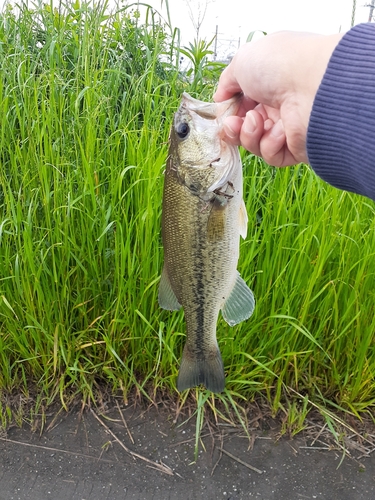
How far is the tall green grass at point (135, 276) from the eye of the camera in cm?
219

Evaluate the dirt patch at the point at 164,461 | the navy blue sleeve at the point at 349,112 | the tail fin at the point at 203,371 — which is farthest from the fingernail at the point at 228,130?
the dirt patch at the point at 164,461

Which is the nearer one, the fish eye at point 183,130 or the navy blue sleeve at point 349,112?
the navy blue sleeve at point 349,112

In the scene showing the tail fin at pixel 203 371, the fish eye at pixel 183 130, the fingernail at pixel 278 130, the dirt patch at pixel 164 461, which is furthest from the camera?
the dirt patch at pixel 164 461

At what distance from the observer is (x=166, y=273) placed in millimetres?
1420

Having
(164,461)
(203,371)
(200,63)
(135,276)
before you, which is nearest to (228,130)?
(203,371)

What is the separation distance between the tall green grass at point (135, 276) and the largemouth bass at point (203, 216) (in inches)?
27.9

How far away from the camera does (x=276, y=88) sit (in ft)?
4.17

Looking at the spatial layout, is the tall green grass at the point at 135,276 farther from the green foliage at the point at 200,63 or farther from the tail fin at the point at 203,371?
the green foliage at the point at 200,63

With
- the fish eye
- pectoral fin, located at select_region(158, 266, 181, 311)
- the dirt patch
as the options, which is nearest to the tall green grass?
the dirt patch

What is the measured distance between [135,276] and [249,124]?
114 centimetres

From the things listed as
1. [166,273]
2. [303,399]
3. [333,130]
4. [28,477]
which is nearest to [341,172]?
[333,130]

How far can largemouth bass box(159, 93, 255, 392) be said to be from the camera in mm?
1286

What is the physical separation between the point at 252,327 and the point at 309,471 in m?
0.71

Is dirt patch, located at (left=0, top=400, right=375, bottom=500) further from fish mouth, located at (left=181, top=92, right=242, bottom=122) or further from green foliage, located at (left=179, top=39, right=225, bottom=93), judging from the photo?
green foliage, located at (left=179, top=39, right=225, bottom=93)
